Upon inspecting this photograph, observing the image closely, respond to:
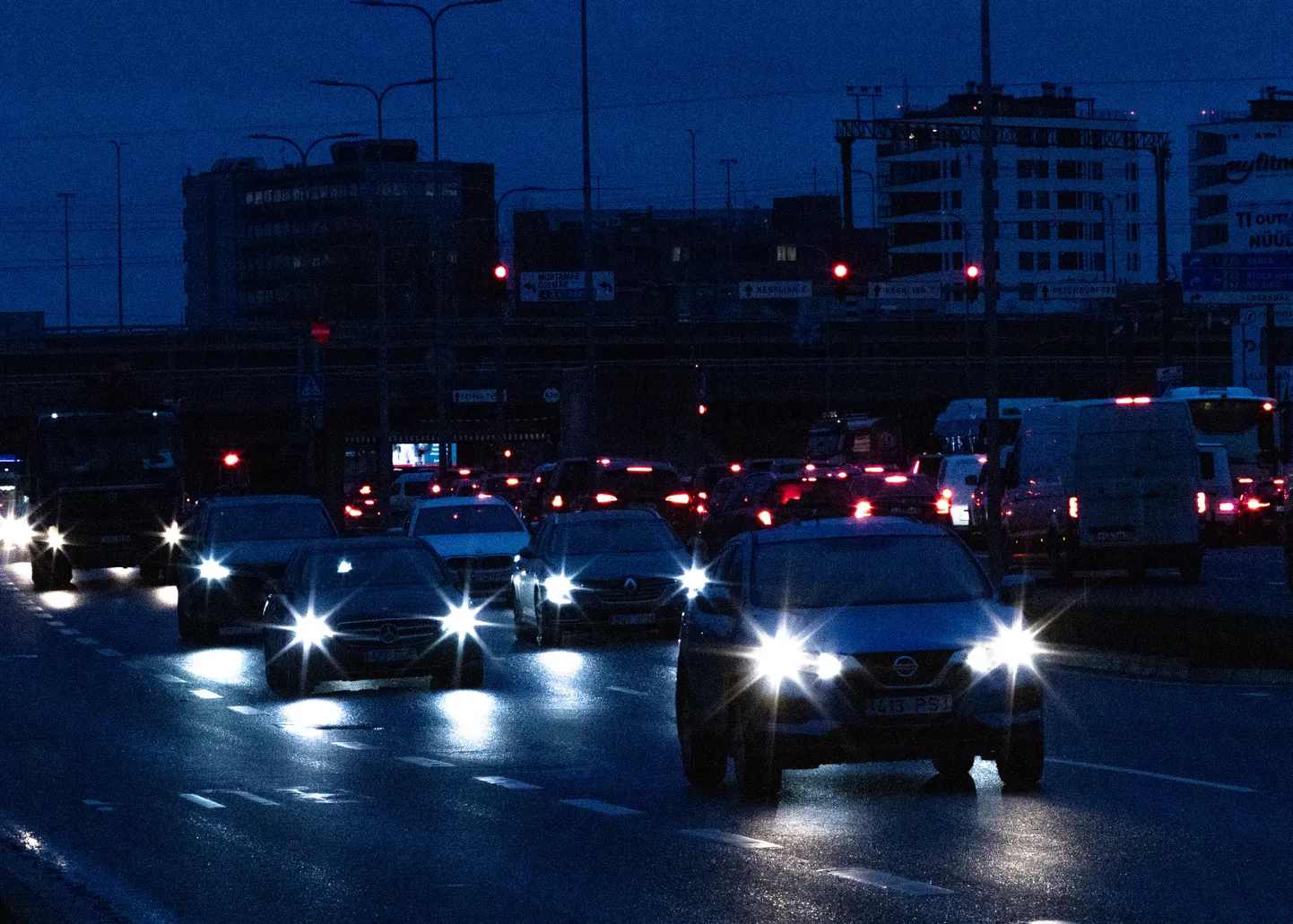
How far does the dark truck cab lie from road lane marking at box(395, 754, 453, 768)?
1191 inches

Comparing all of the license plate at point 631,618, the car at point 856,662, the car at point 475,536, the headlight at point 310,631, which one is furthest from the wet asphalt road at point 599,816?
the car at point 475,536

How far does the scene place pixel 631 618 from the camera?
2866 centimetres

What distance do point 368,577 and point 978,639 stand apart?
1177 cm

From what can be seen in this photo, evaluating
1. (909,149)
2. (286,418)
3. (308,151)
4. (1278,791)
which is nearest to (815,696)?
(1278,791)

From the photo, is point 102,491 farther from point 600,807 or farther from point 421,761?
point 600,807

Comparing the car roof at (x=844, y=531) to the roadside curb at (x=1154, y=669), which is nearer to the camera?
the car roof at (x=844, y=531)

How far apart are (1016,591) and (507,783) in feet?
10.6

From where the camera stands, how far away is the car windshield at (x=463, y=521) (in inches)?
1441

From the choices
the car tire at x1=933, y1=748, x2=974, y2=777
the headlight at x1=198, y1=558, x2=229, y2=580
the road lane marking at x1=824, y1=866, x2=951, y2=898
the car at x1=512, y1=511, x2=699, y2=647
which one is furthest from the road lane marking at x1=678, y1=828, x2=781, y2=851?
the headlight at x1=198, y1=558, x2=229, y2=580

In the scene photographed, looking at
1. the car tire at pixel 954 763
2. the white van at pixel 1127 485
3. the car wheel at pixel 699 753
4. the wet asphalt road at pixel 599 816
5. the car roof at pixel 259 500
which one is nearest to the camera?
the wet asphalt road at pixel 599 816

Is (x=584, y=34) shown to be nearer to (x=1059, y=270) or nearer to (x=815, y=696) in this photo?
(x=815, y=696)

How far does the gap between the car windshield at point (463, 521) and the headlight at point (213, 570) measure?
5685 millimetres

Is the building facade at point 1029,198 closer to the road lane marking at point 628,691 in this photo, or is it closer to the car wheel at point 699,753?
the road lane marking at point 628,691

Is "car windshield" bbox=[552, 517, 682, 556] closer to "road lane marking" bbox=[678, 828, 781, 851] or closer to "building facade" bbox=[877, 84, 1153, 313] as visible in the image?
"road lane marking" bbox=[678, 828, 781, 851]
